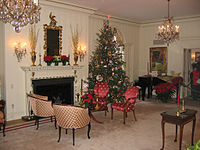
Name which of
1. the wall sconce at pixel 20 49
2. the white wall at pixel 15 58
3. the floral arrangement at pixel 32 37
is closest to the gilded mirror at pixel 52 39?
the white wall at pixel 15 58

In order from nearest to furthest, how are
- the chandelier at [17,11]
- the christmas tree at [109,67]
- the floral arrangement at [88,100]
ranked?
the chandelier at [17,11] → the floral arrangement at [88,100] → the christmas tree at [109,67]

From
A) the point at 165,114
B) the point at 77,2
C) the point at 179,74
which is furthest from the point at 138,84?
the point at 165,114

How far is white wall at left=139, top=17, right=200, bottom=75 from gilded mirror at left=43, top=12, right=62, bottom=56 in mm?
5577

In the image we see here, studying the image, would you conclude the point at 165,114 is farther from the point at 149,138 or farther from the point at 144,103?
the point at 144,103

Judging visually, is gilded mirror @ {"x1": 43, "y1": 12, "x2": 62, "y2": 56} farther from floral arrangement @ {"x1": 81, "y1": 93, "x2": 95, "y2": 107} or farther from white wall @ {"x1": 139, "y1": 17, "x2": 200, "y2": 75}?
white wall @ {"x1": 139, "y1": 17, "x2": 200, "y2": 75}

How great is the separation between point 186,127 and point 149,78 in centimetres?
383

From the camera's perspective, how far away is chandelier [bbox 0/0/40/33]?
3.47 meters

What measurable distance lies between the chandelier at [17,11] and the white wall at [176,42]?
26.2ft

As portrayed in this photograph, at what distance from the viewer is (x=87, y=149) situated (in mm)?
4473

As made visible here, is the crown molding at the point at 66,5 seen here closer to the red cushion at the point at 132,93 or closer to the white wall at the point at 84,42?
the white wall at the point at 84,42

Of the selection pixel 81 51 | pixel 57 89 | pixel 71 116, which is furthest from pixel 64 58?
pixel 71 116

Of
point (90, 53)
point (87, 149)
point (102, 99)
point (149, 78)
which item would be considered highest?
point (90, 53)

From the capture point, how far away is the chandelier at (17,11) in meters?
3.47

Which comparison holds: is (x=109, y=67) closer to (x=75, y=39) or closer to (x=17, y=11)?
(x=75, y=39)
